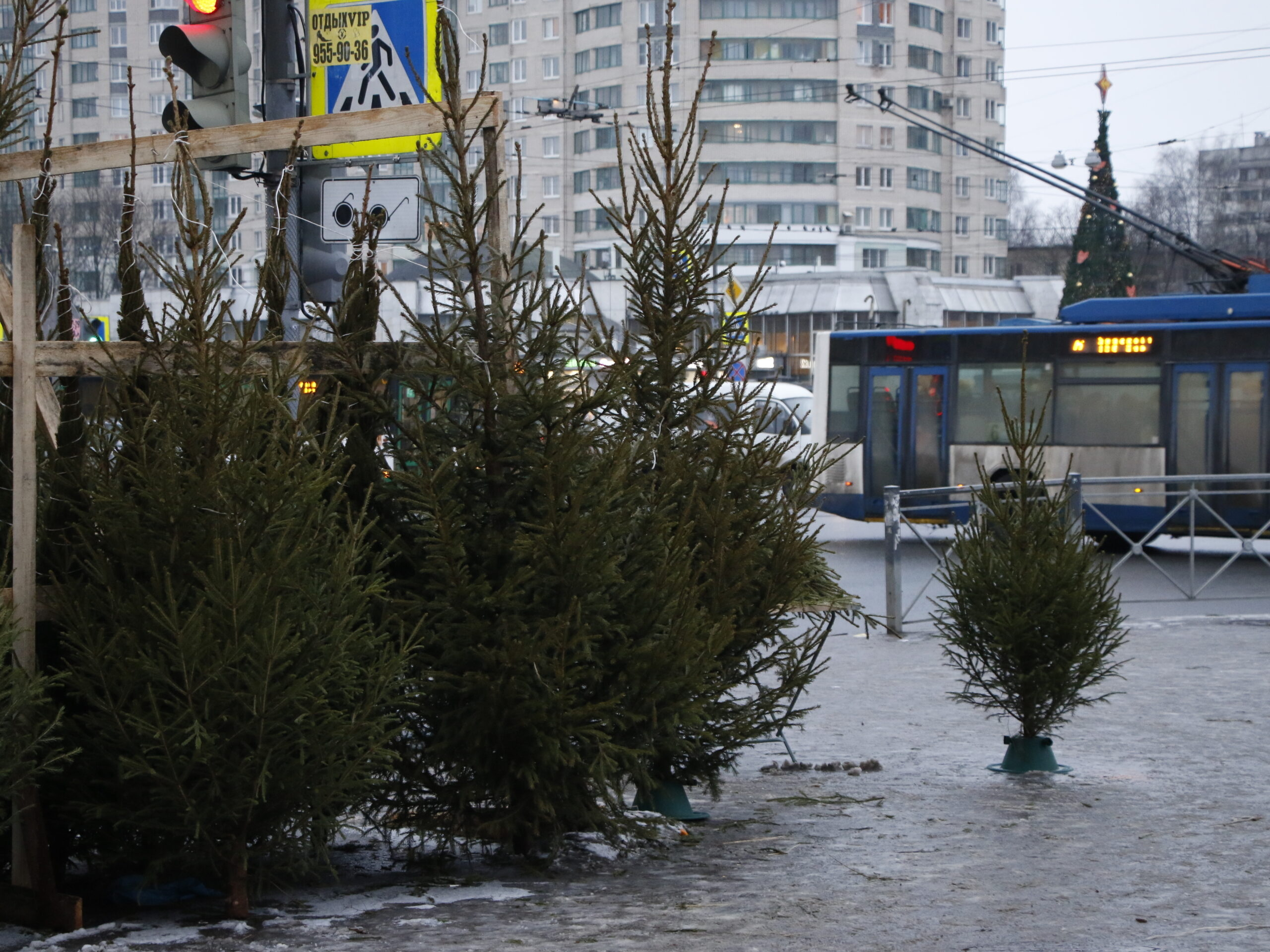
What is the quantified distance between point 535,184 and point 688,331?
88.4 m

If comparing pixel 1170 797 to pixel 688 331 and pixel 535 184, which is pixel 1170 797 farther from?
pixel 535 184

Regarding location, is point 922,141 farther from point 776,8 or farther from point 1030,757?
point 1030,757

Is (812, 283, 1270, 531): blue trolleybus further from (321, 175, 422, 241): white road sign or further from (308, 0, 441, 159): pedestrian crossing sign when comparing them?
(321, 175, 422, 241): white road sign

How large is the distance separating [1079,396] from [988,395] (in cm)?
117

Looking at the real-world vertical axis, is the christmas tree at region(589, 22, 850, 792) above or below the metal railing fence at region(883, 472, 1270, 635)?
above

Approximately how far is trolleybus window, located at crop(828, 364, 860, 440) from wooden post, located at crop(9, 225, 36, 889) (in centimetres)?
1698

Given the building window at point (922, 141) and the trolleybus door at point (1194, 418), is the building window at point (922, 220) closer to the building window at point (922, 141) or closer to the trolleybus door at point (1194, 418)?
the building window at point (922, 141)

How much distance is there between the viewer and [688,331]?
21.5 ft

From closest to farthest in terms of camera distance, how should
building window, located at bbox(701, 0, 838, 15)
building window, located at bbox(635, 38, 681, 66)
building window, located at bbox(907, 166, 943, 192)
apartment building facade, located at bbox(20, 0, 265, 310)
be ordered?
1. building window, located at bbox(635, 38, 681, 66)
2. apartment building facade, located at bbox(20, 0, 265, 310)
3. building window, located at bbox(701, 0, 838, 15)
4. building window, located at bbox(907, 166, 943, 192)

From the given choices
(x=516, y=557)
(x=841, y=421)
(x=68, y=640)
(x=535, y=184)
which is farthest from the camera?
(x=535, y=184)

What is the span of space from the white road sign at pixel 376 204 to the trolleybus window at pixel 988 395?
13551 mm

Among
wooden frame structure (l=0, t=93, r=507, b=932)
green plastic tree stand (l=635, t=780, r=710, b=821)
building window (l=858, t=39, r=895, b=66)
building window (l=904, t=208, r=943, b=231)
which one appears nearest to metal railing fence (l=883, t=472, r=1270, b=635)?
green plastic tree stand (l=635, t=780, r=710, b=821)

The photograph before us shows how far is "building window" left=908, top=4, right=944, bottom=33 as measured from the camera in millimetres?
89312

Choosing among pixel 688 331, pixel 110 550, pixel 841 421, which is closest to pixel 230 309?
pixel 110 550
